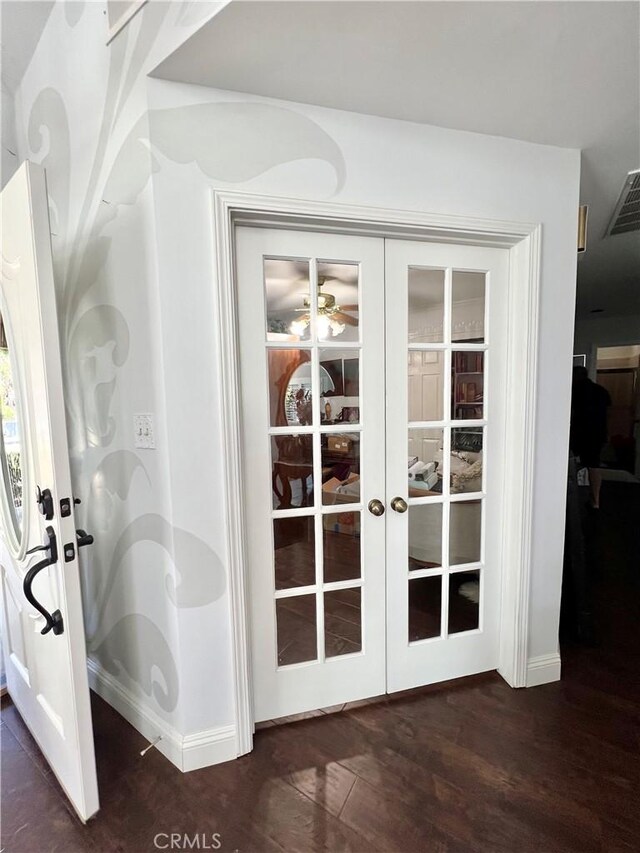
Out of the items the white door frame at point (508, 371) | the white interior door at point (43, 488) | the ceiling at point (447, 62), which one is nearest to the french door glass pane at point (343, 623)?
the white door frame at point (508, 371)

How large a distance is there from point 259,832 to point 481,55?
8.33 ft

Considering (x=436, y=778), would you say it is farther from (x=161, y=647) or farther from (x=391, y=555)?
(x=161, y=647)

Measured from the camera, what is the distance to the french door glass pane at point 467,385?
70.9 inches

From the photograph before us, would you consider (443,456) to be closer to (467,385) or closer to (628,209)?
(467,385)

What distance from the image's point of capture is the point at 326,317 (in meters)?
1.62

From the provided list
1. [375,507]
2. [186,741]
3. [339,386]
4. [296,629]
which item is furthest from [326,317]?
[186,741]

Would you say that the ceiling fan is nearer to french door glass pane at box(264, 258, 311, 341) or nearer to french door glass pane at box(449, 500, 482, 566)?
french door glass pane at box(264, 258, 311, 341)

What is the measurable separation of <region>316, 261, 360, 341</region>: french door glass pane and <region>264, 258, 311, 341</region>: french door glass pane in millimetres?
59

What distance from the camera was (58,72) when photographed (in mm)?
1638

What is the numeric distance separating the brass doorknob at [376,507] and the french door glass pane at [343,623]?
365 millimetres

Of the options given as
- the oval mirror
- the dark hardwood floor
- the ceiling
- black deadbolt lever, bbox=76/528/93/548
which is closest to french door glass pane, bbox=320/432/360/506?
the oval mirror

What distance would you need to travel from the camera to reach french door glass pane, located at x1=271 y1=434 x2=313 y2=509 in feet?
5.32

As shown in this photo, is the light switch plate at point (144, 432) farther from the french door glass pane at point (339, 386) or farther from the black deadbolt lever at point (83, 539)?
the french door glass pane at point (339, 386)

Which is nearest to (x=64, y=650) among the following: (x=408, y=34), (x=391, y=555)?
(x=391, y=555)
